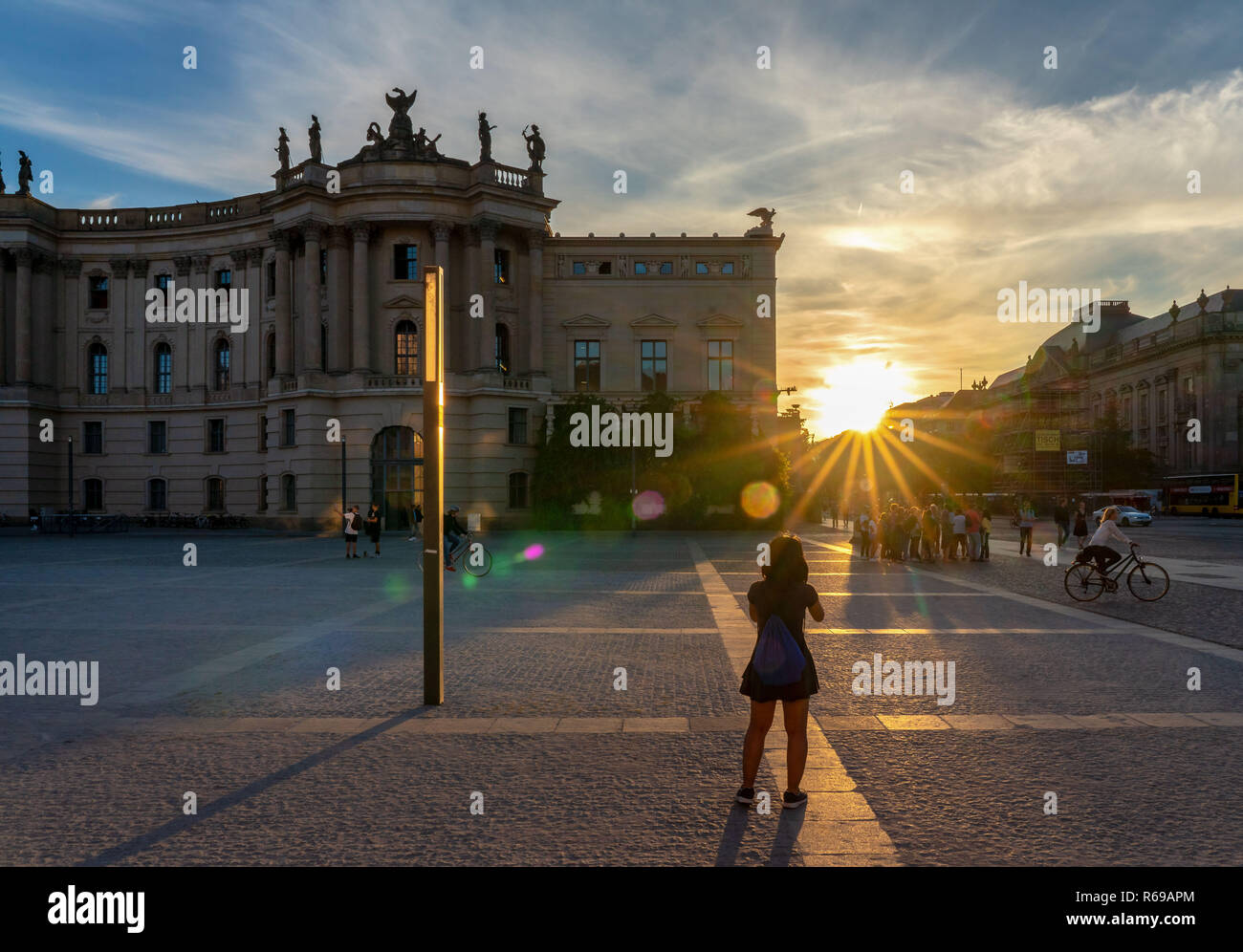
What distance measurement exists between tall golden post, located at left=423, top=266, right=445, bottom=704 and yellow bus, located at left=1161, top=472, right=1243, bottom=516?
73.9m

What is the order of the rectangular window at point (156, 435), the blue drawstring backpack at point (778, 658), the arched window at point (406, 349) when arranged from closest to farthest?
the blue drawstring backpack at point (778, 658) < the arched window at point (406, 349) < the rectangular window at point (156, 435)

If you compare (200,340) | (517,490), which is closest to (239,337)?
(200,340)

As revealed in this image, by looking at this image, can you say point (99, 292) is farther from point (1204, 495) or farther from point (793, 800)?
point (1204, 495)

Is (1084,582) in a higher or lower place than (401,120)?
lower

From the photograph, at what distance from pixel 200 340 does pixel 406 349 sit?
1551 centimetres

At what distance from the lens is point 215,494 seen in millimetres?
53719

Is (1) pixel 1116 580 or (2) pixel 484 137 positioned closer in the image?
(1) pixel 1116 580

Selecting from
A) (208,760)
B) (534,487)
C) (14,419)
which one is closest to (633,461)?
(534,487)

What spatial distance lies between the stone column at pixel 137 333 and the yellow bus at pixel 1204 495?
76379 millimetres

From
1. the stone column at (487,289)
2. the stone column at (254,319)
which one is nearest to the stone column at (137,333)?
the stone column at (254,319)

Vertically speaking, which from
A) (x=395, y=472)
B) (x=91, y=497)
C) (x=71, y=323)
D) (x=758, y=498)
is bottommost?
(x=758, y=498)

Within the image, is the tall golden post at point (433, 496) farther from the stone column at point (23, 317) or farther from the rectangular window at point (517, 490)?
the stone column at point (23, 317)

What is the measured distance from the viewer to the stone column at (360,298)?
46.8m
